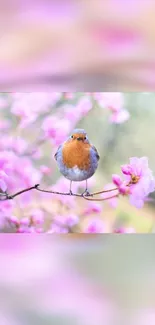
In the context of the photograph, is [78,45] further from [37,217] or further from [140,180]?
[37,217]

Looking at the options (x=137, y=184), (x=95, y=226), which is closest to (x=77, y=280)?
(x=95, y=226)

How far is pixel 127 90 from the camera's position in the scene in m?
1.72

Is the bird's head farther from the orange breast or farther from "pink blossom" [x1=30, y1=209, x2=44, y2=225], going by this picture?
"pink blossom" [x1=30, y1=209, x2=44, y2=225]

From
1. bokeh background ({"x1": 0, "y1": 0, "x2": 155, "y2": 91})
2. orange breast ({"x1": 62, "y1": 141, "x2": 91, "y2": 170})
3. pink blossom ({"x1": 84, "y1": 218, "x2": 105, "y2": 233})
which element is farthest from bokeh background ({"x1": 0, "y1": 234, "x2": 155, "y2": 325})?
bokeh background ({"x1": 0, "y1": 0, "x2": 155, "y2": 91})

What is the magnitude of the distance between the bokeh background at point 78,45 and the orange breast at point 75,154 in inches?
8.2

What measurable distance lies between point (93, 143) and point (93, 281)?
499mm

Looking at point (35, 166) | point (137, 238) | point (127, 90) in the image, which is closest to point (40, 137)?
point (35, 166)

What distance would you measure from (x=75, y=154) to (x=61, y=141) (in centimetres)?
7

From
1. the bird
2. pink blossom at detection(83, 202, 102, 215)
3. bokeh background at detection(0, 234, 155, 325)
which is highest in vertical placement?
the bird

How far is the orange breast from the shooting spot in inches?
67.5

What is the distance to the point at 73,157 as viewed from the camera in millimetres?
1720

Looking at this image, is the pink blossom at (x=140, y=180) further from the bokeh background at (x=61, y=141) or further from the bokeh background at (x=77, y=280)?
the bokeh background at (x=77, y=280)

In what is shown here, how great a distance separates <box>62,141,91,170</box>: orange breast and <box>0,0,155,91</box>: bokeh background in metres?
0.21

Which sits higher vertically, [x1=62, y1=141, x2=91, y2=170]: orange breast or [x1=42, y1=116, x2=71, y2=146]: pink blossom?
[x1=42, y1=116, x2=71, y2=146]: pink blossom
